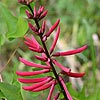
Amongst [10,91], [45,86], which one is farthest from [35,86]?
[10,91]

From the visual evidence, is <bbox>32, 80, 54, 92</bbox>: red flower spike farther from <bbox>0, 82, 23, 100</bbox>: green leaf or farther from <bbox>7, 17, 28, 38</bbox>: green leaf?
<bbox>7, 17, 28, 38</bbox>: green leaf

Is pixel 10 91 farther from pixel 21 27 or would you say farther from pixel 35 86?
pixel 21 27

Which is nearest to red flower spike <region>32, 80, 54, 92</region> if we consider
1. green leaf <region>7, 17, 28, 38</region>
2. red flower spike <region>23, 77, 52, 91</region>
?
red flower spike <region>23, 77, 52, 91</region>

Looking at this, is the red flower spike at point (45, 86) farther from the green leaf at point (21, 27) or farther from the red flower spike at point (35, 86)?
the green leaf at point (21, 27)

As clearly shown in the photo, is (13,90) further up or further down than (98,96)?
further up

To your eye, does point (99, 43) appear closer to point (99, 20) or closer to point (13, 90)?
point (99, 20)

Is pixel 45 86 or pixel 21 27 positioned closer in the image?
pixel 45 86

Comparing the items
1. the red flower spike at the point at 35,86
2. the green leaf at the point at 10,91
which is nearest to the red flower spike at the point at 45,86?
the red flower spike at the point at 35,86

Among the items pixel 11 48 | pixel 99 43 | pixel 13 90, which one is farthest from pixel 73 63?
pixel 13 90
